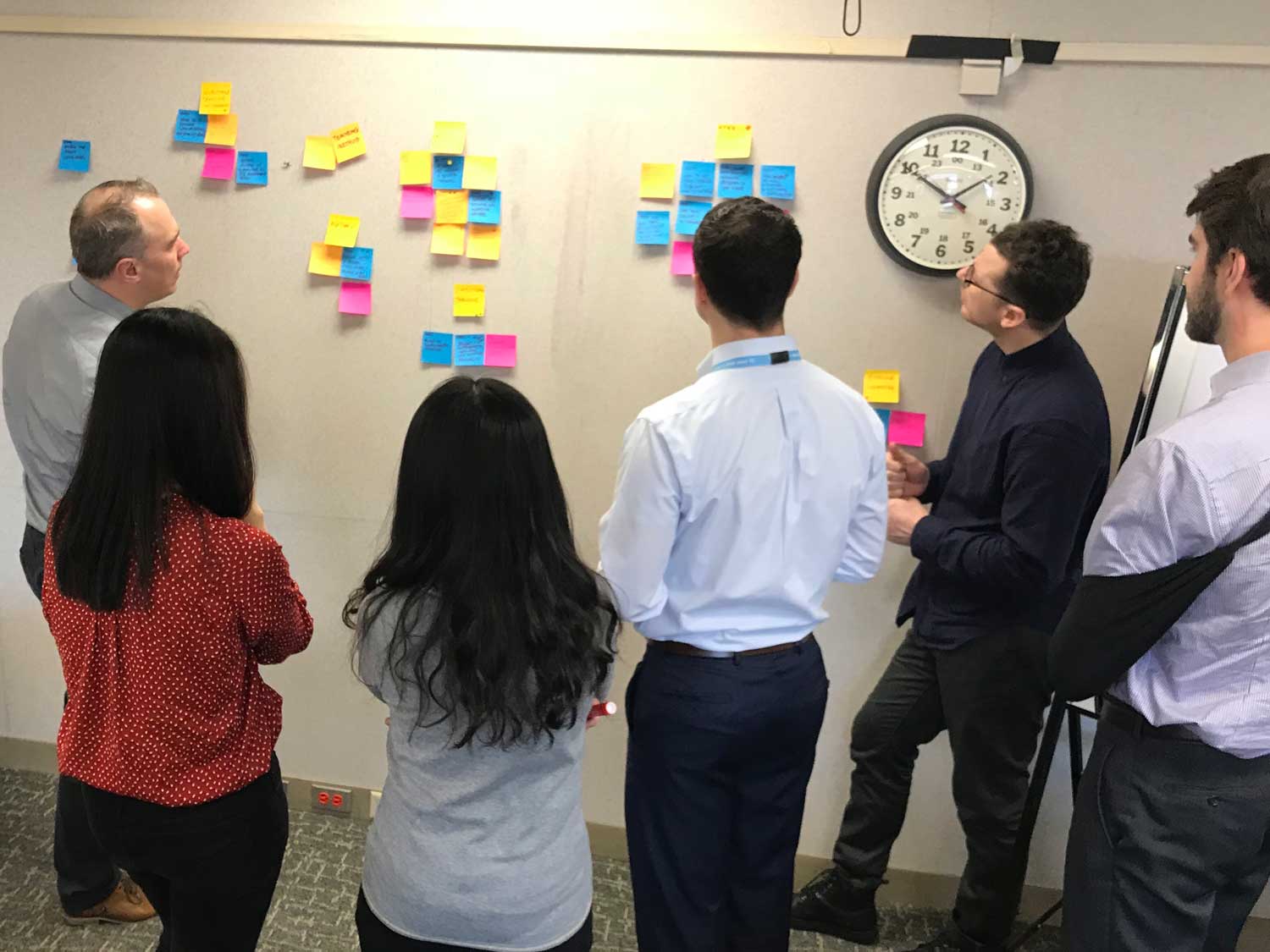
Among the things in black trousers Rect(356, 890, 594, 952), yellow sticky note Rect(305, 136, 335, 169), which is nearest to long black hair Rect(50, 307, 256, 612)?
black trousers Rect(356, 890, 594, 952)

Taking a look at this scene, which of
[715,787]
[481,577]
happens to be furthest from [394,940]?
[715,787]

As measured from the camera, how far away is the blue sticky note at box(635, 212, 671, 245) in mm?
2131

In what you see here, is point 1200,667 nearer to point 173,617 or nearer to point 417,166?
point 173,617

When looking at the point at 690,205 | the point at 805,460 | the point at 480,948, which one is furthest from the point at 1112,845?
the point at 690,205

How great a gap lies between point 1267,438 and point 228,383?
137cm

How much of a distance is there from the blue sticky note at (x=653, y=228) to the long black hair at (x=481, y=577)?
44.1 inches

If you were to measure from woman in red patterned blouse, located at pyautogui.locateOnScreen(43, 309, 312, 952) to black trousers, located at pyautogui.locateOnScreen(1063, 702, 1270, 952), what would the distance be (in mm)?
1219

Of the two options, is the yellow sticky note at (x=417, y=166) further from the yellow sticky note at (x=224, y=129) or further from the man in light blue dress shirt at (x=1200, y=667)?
the man in light blue dress shirt at (x=1200, y=667)

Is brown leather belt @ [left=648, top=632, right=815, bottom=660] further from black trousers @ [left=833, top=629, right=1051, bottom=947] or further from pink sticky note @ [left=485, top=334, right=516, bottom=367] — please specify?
pink sticky note @ [left=485, top=334, right=516, bottom=367]

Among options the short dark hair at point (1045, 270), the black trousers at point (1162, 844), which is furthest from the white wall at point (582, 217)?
the black trousers at point (1162, 844)

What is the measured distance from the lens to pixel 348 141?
221 cm

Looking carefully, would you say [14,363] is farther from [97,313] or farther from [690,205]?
[690,205]

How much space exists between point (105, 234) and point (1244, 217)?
2.04 meters

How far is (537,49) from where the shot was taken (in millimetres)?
2105
